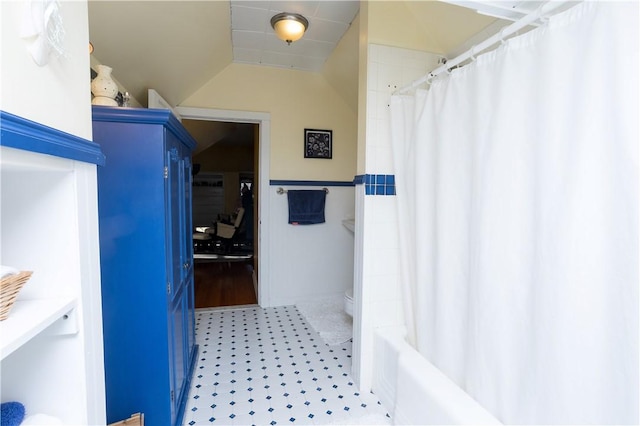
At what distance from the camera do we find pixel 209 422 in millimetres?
1691

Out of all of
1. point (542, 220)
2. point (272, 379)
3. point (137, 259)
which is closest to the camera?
point (542, 220)

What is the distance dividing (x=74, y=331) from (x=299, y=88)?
117 inches

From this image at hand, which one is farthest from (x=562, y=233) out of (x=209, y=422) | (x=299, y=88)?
(x=299, y=88)

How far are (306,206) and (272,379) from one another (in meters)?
1.71

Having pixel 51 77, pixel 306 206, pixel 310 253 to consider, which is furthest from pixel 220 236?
pixel 51 77

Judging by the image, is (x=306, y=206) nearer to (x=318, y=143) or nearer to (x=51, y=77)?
(x=318, y=143)

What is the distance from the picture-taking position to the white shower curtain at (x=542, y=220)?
2.85 ft

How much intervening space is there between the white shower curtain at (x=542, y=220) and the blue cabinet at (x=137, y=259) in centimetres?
132

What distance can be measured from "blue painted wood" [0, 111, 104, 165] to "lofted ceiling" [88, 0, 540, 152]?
117 cm

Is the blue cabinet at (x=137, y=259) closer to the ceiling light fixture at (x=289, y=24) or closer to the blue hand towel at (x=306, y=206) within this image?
the ceiling light fixture at (x=289, y=24)

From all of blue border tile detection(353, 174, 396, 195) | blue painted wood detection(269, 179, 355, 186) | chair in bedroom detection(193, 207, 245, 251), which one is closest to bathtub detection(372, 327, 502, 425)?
blue border tile detection(353, 174, 396, 195)

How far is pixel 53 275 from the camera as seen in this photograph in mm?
712

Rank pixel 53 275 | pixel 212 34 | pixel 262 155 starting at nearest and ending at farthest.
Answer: pixel 53 275
pixel 212 34
pixel 262 155

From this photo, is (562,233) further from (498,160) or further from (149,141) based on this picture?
(149,141)
